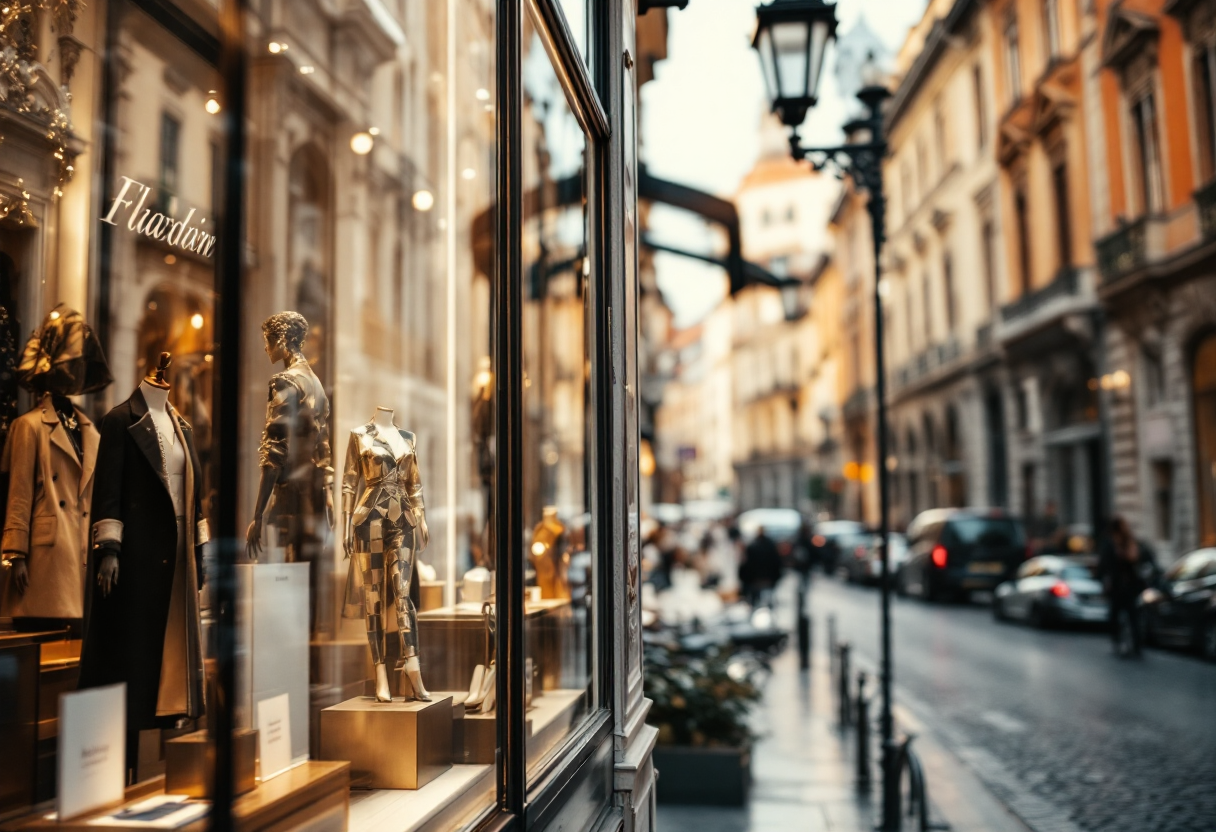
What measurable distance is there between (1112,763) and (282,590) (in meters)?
8.16

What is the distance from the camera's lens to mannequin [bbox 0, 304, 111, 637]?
3.48 m

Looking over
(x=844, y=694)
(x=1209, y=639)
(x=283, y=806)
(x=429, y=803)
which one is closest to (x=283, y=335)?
(x=429, y=803)

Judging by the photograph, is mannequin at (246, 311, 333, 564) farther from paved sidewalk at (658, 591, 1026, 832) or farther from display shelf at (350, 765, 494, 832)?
paved sidewalk at (658, 591, 1026, 832)

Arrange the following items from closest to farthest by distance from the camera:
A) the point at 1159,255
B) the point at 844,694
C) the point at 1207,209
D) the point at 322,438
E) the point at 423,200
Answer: the point at 322,438
the point at 423,200
the point at 844,694
the point at 1207,209
the point at 1159,255

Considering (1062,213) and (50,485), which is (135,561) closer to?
(50,485)

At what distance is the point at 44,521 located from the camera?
11.5ft

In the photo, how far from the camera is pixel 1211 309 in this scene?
22953 mm

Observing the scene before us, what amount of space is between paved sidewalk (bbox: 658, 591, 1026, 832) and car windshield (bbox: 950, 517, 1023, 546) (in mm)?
14576

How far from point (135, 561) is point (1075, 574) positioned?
19.0 m

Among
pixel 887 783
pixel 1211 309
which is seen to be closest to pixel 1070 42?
pixel 1211 309

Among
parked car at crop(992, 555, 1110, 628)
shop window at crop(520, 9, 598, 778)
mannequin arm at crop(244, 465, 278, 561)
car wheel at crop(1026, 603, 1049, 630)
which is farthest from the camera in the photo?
car wheel at crop(1026, 603, 1049, 630)

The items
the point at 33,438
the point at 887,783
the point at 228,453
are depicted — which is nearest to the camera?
the point at 228,453

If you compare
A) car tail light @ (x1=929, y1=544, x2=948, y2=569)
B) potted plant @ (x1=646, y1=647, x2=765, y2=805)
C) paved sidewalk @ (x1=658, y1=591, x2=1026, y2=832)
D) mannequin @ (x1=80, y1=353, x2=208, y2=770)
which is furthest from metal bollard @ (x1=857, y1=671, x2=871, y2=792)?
car tail light @ (x1=929, y1=544, x2=948, y2=569)

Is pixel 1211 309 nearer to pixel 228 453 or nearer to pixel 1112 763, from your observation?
pixel 1112 763
